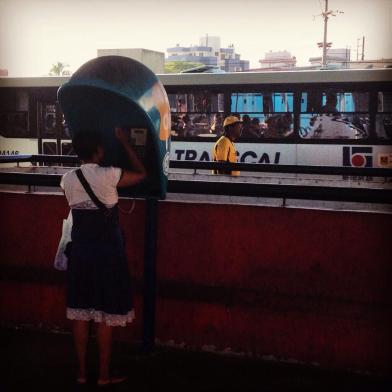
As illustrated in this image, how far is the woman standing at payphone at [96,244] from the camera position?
10.4 feet

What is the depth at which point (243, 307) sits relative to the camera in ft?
12.1

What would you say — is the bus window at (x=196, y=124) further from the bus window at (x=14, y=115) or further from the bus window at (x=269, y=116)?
the bus window at (x=14, y=115)

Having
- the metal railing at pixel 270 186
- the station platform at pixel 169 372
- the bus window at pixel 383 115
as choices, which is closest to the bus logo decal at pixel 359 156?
the bus window at pixel 383 115

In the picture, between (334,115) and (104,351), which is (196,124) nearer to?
(334,115)

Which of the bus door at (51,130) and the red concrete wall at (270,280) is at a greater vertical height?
the bus door at (51,130)

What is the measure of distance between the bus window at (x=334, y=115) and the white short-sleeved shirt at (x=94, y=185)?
9.12 meters

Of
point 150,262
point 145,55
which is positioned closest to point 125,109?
point 150,262

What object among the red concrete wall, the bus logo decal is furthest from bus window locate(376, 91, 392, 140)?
the red concrete wall

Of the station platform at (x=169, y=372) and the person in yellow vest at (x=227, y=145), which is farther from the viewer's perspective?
the person in yellow vest at (x=227, y=145)

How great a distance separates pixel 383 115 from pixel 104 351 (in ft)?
31.4

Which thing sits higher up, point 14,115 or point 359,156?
point 14,115

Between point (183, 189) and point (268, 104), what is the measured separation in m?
8.66

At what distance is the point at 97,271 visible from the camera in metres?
3.18

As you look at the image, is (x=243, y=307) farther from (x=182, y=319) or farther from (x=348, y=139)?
(x=348, y=139)
